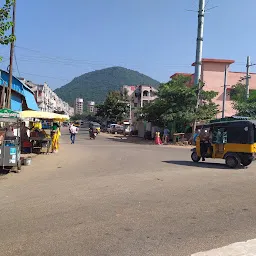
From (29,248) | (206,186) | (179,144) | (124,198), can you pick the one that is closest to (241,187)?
(206,186)

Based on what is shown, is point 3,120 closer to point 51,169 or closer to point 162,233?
point 51,169

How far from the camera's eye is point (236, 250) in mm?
4391

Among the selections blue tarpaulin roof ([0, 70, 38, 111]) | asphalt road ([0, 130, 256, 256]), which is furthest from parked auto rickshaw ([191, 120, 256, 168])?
blue tarpaulin roof ([0, 70, 38, 111])

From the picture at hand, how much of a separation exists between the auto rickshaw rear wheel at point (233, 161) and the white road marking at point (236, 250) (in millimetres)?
8870

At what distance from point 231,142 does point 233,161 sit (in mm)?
802

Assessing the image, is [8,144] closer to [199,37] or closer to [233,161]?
[233,161]

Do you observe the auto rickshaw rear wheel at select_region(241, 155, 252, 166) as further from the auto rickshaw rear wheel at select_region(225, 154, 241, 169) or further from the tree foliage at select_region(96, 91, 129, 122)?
the tree foliage at select_region(96, 91, 129, 122)

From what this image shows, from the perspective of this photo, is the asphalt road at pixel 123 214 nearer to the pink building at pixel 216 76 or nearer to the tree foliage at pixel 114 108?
the pink building at pixel 216 76

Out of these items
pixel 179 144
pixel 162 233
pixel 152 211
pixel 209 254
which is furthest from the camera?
pixel 179 144

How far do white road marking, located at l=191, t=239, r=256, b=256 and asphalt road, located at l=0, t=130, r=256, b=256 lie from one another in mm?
149

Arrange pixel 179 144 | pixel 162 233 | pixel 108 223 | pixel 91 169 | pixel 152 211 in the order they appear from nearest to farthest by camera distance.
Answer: pixel 162 233
pixel 108 223
pixel 152 211
pixel 91 169
pixel 179 144

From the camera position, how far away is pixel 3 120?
10547 millimetres

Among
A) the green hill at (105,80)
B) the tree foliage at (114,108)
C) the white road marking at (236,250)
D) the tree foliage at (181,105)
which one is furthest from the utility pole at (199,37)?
the green hill at (105,80)

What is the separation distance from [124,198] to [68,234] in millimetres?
2532
